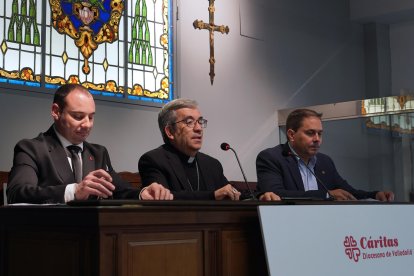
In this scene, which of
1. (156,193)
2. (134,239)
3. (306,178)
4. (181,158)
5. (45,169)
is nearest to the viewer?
(134,239)

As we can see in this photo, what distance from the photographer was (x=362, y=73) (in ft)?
29.8

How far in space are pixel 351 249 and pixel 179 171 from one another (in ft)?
4.29

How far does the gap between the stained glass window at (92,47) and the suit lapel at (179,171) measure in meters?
2.27

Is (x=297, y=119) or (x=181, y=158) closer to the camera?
(x=181, y=158)

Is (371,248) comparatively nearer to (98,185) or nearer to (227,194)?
(227,194)

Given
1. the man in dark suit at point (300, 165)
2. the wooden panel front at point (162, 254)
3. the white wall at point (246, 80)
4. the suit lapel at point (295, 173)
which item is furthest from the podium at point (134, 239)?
the white wall at point (246, 80)

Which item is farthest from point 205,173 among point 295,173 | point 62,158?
point 62,158

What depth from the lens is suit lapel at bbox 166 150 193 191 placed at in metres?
3.79

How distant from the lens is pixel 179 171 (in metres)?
3.82

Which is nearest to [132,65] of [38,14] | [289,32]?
[38,14]

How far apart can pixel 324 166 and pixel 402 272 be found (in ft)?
5.42

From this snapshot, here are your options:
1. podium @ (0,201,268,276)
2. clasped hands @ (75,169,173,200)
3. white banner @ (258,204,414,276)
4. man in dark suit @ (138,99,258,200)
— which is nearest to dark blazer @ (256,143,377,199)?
man in dark suit @ (138,99,258,200)

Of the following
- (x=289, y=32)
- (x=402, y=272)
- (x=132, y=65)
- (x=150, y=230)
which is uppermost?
(x=289, y=32)

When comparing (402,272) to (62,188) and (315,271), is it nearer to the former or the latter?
(315,271)
